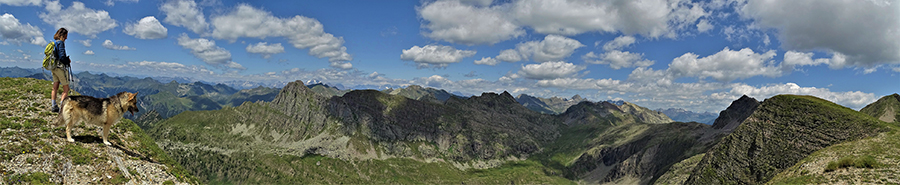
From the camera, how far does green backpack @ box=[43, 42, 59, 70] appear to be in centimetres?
2258

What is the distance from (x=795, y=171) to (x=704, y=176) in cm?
4087

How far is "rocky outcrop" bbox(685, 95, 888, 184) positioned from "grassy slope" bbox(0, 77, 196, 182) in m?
112

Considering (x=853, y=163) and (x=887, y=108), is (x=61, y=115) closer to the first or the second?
(x=853, y=163)

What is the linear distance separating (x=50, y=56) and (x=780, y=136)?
130205 mm

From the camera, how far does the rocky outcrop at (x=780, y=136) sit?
79250mm

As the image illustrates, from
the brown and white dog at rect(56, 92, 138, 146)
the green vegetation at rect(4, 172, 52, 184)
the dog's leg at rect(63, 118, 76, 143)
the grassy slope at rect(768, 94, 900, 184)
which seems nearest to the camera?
the green vegetation at rect(4, 172, 52, 184)

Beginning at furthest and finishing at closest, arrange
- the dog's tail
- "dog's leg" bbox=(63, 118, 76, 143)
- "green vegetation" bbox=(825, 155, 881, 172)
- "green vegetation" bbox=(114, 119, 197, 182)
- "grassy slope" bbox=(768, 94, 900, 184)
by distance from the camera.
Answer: "green vegetation" bbox=(825, 155, 881, 172) < "grassy slope" bbox=(768, 94, 900, 184) < "green vegetation" bbox=(114, 119, 197, 182) < "dog's leg" bbox=(63, 118, 76, 143) < the dog's tail

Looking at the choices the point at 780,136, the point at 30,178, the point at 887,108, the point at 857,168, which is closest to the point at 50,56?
the point at 30,178

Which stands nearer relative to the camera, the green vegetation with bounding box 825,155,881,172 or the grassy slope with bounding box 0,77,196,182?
the grassy slope with bounding box 0,77,196,182

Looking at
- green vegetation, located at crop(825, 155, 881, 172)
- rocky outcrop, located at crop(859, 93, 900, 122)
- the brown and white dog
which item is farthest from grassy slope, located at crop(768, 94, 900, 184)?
rocky outcrop, located at crop(859, 93, 900, 122)

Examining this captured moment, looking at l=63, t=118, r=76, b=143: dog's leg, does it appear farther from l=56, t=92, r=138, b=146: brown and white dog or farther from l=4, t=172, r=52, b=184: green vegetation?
l=4, t=172, r=52, b=184: green vegetation

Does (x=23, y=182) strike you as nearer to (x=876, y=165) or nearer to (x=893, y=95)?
(x=876, y=165)

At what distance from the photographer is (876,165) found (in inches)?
2103

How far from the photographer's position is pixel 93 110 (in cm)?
2275
